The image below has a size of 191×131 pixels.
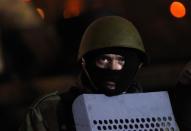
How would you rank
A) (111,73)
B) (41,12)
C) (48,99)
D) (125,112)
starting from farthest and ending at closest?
(41,12) < (48,99) < (111,73) < (125,112)

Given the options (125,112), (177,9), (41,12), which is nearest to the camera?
(125,112)

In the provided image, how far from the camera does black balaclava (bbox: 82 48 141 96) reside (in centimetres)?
430

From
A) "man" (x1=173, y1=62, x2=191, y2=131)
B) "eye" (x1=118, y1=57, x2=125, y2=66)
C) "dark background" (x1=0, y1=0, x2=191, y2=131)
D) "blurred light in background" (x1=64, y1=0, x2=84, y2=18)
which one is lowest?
"dark background" (x1=0, y1=0, x2=191, y2=131)

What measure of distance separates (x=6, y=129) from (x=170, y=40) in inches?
65.4

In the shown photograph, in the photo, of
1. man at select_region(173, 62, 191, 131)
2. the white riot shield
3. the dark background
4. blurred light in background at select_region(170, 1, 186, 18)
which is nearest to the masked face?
the white riot shield

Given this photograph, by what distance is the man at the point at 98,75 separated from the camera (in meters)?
4.29

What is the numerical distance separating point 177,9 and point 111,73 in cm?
391

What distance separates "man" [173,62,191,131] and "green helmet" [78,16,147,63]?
320mm

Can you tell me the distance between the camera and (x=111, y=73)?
14.1 ft

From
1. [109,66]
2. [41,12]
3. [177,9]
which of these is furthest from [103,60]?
[177,9]

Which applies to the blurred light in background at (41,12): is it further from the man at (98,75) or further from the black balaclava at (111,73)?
the black balaclava at (111,73)

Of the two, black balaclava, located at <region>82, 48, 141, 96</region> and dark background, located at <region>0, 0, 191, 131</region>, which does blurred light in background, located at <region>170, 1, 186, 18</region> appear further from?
black balaclava, located at <region>82, 48, 141, 96</region>

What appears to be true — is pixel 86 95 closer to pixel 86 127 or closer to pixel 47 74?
pixel 86 127

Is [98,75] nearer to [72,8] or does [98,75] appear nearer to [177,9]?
[72,8]
